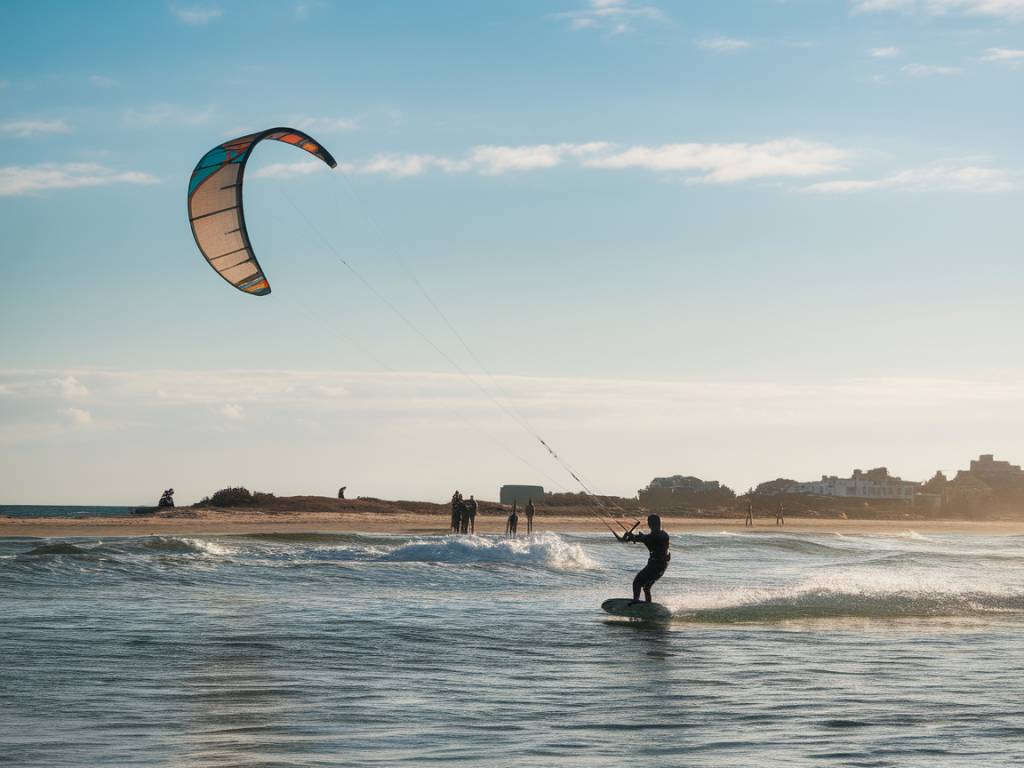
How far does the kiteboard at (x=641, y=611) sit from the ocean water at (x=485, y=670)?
33 centimetres

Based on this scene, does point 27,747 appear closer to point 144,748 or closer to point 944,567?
point 144,748

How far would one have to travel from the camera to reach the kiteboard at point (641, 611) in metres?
15.4

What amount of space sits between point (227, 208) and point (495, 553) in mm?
12921

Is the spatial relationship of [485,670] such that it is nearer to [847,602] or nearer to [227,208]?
[847,602]

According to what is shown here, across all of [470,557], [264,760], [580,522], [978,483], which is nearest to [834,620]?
[264,760]

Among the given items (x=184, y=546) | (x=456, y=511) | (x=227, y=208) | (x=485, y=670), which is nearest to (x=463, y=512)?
(x=456, y=511)

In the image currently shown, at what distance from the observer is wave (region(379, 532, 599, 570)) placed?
2734 centimetres

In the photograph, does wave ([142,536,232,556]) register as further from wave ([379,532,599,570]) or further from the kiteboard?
the kiteboard

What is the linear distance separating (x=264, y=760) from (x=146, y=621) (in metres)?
7.64

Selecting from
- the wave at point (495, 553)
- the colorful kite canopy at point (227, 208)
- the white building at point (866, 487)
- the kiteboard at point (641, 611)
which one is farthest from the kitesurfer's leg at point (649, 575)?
the white building at point (866, 487)

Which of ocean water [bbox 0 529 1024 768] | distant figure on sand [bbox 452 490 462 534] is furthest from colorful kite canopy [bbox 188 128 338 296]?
Answer: distant figure on sand [bbox 452 490 462 534]

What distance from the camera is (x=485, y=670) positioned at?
35.6 ft

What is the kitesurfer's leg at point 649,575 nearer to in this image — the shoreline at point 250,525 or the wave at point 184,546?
the wave at point 184,546

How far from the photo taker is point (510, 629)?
1406cm
